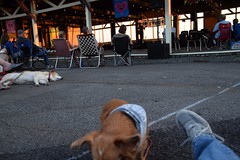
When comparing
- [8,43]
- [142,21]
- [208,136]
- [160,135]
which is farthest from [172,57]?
[142,21]

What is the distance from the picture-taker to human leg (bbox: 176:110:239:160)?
1259 millimetres

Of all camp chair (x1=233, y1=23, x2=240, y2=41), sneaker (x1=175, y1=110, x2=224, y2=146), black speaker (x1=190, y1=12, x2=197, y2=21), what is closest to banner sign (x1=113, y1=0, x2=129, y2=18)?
camp chair (x1=233, y1=23, x2=240, y2=41)

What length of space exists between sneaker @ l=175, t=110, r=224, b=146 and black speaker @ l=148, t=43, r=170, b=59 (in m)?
7.11

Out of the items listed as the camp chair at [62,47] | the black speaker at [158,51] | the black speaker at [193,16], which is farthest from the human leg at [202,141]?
the black speaker at [193,16]

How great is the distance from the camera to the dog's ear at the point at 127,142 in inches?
50.8

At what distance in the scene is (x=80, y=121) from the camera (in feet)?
8.91

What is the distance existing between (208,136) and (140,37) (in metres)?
21.9

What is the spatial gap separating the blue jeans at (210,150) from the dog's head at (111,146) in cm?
38

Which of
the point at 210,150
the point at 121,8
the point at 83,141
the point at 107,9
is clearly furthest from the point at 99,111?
the point at 107,9

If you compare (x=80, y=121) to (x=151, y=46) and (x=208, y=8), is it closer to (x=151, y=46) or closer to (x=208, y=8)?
(x=151, y=46)

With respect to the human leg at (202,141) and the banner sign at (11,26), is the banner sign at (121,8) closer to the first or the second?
the banner sign at (11,26)

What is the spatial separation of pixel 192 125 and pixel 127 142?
2.30ft

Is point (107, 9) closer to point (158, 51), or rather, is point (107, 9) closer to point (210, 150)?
point (158, 51)

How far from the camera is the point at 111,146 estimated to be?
1.31 metres
